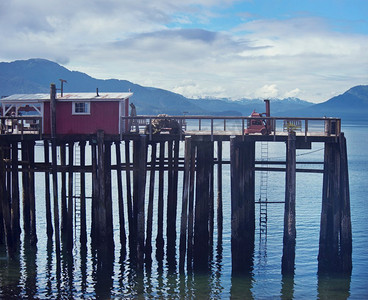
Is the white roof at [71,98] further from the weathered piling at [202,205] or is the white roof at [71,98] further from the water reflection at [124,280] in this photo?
the water reflection at [124,280]

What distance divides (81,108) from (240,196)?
35.0ft

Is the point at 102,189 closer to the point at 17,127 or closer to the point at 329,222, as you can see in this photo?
the point at 17,127

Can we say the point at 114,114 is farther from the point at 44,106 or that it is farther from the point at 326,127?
the point at 326,127

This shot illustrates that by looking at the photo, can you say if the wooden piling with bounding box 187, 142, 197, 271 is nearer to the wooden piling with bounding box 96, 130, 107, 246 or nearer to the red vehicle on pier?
the red vehicle on pier

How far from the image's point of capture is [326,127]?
93.5 feet

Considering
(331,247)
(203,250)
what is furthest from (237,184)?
(331,247)

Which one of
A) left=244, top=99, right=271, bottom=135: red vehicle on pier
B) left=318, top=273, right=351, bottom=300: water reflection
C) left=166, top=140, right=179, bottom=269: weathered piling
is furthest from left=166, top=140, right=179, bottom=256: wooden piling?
left=318, top=273, right=351, bottom=300: water reflection

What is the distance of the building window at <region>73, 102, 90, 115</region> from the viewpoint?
2981 centimetres

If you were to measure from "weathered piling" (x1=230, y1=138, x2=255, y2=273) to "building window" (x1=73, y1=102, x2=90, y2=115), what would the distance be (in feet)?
29.0

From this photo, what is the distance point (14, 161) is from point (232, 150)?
13937mm

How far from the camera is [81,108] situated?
30.0 metres

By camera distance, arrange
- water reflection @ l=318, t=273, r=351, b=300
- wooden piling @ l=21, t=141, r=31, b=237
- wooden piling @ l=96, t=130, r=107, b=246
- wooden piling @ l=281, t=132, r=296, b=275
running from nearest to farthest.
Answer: water reflection @ l=318, t=273, r=351, b=300 → wooden piling @ l=281, t=132, r=296, b=275 → wooden piling @ l=96, t=130, r=107, b=246 → wooden piling @ l=21, t=141, r=31, b=237

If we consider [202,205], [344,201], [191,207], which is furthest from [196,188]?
[344,201]

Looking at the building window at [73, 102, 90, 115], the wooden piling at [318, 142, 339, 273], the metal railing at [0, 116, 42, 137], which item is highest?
the building window at [73, 102, 90, 115]
